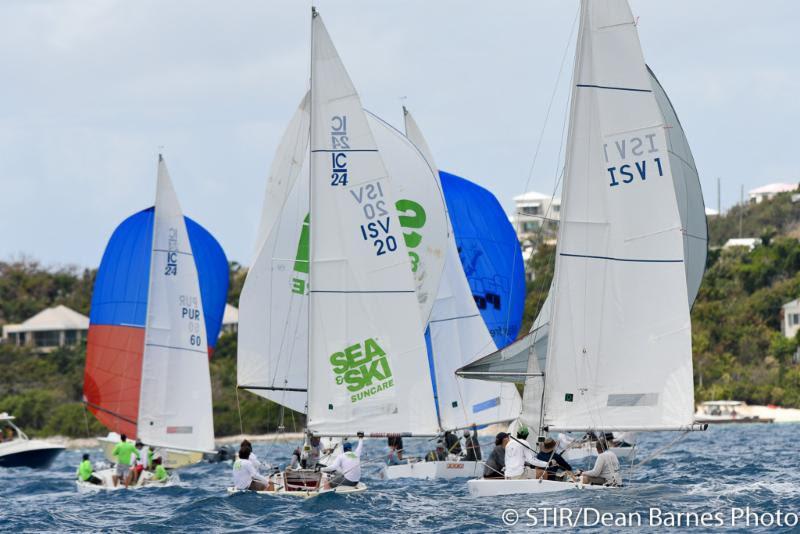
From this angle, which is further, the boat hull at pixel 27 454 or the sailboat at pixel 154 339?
the boat hull at pixel 27 454

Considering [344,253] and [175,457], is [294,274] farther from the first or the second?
[175,457]

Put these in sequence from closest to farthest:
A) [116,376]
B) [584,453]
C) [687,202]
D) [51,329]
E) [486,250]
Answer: [687,202] < [486,250] < [584,453] < [116,376] < [51,329]

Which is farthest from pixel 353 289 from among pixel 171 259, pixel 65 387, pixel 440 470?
pixel 65 387

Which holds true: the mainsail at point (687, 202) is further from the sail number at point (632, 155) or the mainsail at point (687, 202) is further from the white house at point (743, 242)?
the white house at point (743, 242)

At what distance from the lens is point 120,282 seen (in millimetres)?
35281

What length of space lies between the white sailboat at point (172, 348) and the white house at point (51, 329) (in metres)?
46.9

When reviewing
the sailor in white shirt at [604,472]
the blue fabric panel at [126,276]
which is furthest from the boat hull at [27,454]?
the sailor in white shirt at [604,472]

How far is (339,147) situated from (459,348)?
8.52 m

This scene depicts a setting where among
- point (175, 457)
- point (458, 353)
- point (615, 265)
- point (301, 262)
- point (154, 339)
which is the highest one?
point (301, 262)

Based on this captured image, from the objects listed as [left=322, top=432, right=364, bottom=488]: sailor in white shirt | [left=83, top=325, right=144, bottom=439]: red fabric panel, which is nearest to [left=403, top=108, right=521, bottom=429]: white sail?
[left=322, top=432, right=364, bottom=488]: sailor in white shirt

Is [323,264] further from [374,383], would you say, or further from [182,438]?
[182,438]

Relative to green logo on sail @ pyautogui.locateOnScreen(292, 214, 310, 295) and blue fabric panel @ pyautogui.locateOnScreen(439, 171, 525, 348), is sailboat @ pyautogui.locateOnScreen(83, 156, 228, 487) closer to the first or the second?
green logo on sail @ pyautogui.locateOnScreen(292, 214, 310, 295)

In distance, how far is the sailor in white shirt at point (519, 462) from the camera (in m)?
21.3

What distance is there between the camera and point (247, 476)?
76.1ft
